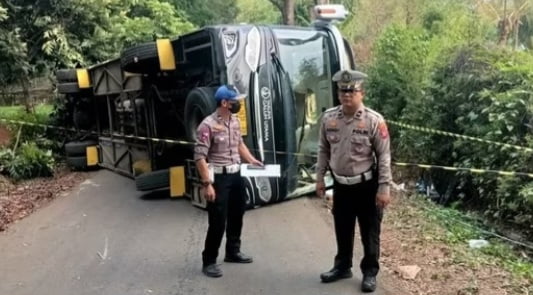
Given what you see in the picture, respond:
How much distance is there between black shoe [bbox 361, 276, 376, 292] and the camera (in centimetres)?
474

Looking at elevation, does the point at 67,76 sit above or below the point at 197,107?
above

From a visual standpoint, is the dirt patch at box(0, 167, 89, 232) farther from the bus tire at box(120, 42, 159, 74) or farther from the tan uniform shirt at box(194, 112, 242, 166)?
the tan uniform shirt at box(194, 112, 242, 166)

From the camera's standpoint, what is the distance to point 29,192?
33.3ft

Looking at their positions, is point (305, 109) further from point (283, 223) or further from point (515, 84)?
point (515, 84)

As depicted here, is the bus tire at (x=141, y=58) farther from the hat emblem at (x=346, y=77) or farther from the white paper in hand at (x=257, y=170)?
the hat emblem at (x=346, y=77)

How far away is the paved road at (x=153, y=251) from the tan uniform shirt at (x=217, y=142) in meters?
1.04

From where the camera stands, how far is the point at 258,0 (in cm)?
3619

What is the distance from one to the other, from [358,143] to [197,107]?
3524 mm

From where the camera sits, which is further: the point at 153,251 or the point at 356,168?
the point at 153,251

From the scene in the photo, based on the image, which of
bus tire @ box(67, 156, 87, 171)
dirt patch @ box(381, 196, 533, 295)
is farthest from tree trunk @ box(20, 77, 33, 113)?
dirt patch @ box(381, 196, 533, 295)

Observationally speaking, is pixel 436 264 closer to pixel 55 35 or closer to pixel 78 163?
pixel 78 163

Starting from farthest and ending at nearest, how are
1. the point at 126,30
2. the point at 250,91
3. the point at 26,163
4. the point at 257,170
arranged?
the point at 126,30 < the point at 26,163 < the point at 250,91 < the point at 257,170

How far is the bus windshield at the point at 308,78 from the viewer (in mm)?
8164

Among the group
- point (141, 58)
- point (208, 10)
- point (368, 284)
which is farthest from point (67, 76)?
point (208, 10)
